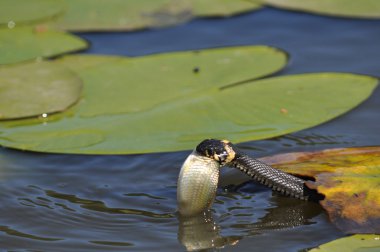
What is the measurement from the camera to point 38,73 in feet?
16.8

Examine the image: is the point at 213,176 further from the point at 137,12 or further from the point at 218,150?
the point at 137,12

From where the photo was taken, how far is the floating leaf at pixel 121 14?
6062mm

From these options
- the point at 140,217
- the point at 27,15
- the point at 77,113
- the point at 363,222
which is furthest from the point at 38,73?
the point at 363,222

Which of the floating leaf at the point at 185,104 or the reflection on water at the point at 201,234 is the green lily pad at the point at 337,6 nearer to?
the floating leaf at the point at 185,104

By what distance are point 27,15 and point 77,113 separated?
5.32 ft

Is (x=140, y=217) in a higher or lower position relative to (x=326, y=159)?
lower

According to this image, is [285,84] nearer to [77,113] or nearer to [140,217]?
[77,113]

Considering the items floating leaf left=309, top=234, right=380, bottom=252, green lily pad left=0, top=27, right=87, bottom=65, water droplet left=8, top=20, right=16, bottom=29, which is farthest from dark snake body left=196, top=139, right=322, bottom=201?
water droplet left=8, top=20, right=16, bottom=29

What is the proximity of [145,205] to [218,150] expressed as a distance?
53 centimetres

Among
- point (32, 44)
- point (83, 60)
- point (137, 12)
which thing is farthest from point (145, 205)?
point (137, 12)

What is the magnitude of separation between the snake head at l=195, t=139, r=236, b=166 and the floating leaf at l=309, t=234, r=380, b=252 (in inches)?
20.7

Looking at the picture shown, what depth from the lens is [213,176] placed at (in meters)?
3.54

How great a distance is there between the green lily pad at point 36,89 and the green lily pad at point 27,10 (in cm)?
78

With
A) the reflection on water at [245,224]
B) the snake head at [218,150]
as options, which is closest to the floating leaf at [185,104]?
the reflection on water at [245,224]
